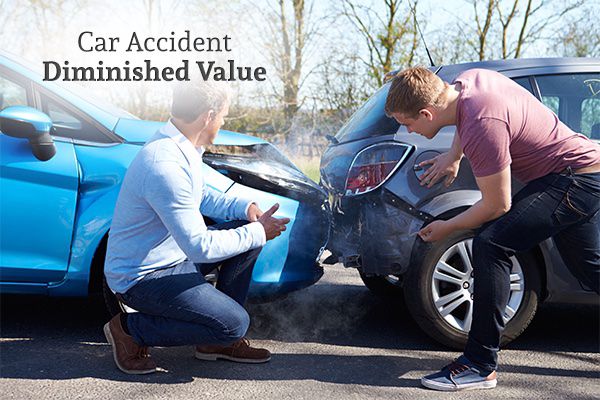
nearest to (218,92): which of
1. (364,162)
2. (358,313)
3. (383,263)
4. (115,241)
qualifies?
(115,241)

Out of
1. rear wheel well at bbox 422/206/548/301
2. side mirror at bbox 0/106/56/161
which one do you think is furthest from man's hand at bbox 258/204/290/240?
side mirror at bbox 0/106/56/161

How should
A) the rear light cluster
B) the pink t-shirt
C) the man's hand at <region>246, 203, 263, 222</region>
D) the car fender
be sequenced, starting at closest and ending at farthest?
the pink t-shirt → the man's hand at <region>246, 203, 263, 222</region> → the car fender → the rear light cluster

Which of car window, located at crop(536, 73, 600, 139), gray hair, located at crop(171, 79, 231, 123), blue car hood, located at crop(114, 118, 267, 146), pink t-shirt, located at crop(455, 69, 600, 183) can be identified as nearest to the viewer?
pink t-shirt, located at crop(455, 69, 600, 183)

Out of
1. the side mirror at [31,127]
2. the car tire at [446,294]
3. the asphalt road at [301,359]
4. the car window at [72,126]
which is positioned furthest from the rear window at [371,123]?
the side mirror at [31,127]

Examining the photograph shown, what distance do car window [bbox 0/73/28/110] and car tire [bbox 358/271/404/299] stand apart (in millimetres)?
2259

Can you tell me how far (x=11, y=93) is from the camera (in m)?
4.04

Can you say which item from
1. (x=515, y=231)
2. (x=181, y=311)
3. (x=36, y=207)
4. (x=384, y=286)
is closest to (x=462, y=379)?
(x=515, y=231)

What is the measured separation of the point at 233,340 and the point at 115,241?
2.17ft

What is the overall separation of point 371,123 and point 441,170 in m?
0.59

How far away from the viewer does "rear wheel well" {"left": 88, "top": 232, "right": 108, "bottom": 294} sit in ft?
10.7

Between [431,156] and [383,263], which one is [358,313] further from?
[431,156]

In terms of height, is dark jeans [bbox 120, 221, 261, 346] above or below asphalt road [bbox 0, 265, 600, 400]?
above

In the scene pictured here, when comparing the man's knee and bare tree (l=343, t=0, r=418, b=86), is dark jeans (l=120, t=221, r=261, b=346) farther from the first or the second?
bare tree (l=343, t=0, r=418, b=86)

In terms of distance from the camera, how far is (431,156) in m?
3.36
